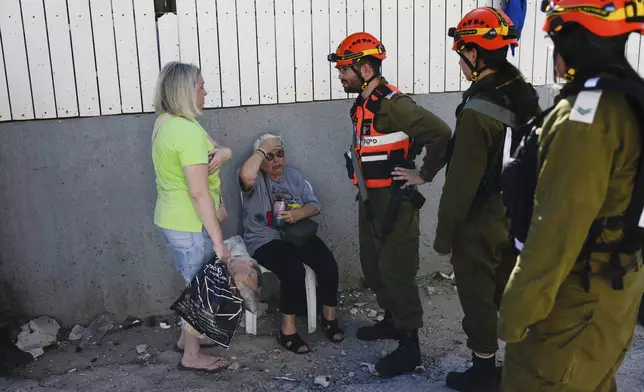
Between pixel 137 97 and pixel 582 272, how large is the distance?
325 cm

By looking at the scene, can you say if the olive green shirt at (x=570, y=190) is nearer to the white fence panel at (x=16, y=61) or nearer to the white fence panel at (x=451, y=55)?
the white fence panel at (x=451, y=55)

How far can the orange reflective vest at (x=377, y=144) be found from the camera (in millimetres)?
3801

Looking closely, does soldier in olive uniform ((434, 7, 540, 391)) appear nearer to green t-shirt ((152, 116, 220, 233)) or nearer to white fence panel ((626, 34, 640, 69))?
green t-shirt ((152, 116, 220, 233))

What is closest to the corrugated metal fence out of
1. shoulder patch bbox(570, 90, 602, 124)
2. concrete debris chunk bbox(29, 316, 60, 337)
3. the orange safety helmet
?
concrete debris chunk bbox(29, 316, 60, 337)

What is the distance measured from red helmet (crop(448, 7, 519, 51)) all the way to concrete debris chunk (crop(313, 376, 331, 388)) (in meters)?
2.15

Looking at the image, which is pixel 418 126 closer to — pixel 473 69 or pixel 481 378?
pixel 473 69

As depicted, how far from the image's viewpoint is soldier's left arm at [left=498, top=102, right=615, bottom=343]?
6.03 feet

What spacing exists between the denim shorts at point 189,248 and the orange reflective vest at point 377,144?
3.64 ft

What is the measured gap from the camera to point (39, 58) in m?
4.01

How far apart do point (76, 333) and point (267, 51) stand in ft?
8.19

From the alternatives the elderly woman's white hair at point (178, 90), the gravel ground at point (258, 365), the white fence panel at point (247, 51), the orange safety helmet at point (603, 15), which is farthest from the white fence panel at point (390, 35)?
the orange safety helmet at point (603, 15)

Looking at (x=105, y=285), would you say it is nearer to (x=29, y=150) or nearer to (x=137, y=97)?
(x=29, y=150)

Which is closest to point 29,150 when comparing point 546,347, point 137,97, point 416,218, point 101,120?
point 101,120

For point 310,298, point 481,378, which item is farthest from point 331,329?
point 481,378
